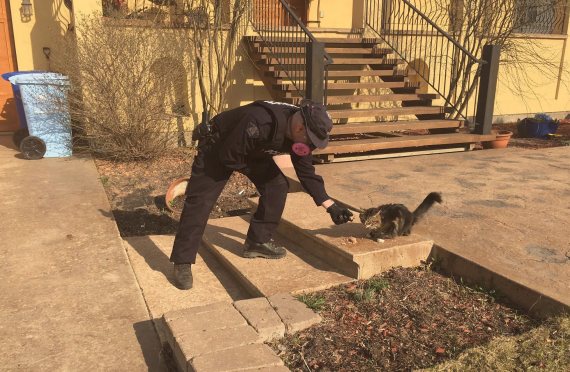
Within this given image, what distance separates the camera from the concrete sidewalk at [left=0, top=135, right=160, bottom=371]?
274cm

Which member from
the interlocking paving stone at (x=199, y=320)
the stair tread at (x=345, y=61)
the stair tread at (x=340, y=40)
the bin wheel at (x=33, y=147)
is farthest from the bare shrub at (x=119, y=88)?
the interlocking paving stone at (x=199, y=320)

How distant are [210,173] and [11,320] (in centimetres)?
154

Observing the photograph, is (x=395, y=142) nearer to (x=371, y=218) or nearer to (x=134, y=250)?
(x=371, y=218)

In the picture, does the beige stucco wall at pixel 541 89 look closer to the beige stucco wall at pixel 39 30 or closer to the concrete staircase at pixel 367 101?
the concrete staircase at pixel 367 101

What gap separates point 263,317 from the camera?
277cm

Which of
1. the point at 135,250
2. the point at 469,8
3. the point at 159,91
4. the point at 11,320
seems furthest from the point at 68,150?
the point at 469,8

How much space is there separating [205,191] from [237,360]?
4.60 ft

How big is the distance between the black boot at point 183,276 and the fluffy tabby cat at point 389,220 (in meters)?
1.33

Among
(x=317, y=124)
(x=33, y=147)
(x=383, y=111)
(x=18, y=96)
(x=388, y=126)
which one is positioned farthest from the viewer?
(x=383, y=111)

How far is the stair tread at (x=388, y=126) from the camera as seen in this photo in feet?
24.2

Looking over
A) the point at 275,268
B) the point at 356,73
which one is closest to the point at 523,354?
the point at 275,268

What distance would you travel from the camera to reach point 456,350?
2576mm

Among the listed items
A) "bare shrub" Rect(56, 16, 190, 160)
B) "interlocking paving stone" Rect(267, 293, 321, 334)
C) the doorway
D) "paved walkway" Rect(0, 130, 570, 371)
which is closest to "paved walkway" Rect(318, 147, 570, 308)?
"paved walkway" Rect(0, 130, 570, 371)

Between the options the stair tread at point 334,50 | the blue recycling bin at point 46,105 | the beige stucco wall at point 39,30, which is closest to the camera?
the blue recycling bin at point 46,105
